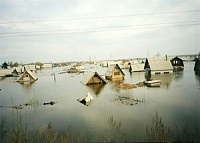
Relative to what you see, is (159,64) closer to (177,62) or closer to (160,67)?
(160,67)

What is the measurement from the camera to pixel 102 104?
15859mm

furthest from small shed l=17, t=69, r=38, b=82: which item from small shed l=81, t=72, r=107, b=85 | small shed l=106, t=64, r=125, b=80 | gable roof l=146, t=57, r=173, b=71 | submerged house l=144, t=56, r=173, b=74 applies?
gable roof l=146, t=57, r=173, b=71

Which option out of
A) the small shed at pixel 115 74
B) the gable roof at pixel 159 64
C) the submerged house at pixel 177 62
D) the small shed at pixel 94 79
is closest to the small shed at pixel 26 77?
the small shed at pixel 94 79

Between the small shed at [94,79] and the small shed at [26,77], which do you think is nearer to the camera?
the small shed at [94,79]

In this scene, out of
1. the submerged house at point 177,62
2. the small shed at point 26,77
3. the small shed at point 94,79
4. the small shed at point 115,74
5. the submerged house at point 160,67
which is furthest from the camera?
the submerged house at point 177,62

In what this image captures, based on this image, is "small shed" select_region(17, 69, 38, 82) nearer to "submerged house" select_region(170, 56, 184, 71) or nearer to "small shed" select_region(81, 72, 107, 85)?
"small shed" select_region(81, 72, 107, 85)

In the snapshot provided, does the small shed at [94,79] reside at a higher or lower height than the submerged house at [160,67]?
lower

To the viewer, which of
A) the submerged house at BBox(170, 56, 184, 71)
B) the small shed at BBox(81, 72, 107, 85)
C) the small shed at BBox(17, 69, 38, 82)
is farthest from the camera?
the submerged house at BBox(170, 56, 184, 71)

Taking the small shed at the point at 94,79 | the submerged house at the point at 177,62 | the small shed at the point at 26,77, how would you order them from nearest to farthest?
the small shed at the point at 94,79
the small shed at the point at 26,77
the submerged house at the point at 177,62

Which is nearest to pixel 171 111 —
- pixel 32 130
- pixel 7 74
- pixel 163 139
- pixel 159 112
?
pixel 159 112

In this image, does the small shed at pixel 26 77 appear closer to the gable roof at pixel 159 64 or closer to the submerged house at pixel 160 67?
the submerged house at pixel 160 67

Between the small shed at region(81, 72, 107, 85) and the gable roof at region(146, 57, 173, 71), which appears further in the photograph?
the gable roof at region(146, 57, 173, 71)

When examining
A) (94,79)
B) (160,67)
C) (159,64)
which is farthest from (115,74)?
(159,64)

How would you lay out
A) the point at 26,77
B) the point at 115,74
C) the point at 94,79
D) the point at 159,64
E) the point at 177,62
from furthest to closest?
the point at 177,62 → the point at 159,64 → the point at 26,77 → the point at 115,74 → the point at 94,79
